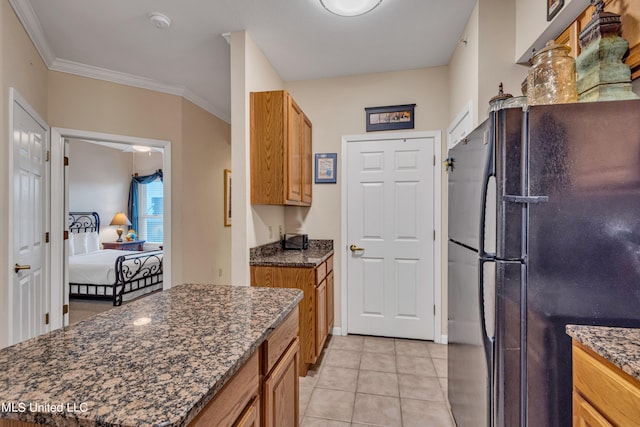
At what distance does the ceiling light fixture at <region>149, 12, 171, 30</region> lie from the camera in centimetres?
212

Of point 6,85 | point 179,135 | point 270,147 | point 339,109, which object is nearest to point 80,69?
point 179,135

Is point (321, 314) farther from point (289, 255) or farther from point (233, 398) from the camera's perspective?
point (233, 398)

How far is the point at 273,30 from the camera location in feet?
7.54

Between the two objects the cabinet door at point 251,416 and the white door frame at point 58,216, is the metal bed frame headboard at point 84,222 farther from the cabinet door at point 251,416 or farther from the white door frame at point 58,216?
the cabinet door at point 251,416

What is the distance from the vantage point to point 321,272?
8.29 ft

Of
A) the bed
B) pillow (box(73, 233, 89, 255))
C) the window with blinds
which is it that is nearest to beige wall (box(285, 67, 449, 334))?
the bed

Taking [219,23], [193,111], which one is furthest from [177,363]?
[193,111]

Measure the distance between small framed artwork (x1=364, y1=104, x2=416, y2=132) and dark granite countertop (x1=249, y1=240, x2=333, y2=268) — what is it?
49.9 inches

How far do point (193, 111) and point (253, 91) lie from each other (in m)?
1.61

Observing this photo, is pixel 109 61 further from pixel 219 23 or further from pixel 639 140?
pixel 639 140

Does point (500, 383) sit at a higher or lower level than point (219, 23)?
lower

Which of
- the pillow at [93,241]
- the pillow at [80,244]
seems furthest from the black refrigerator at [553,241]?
the pillow at [93,241]

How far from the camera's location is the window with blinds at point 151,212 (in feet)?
22.3

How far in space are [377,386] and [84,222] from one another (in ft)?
20.3
